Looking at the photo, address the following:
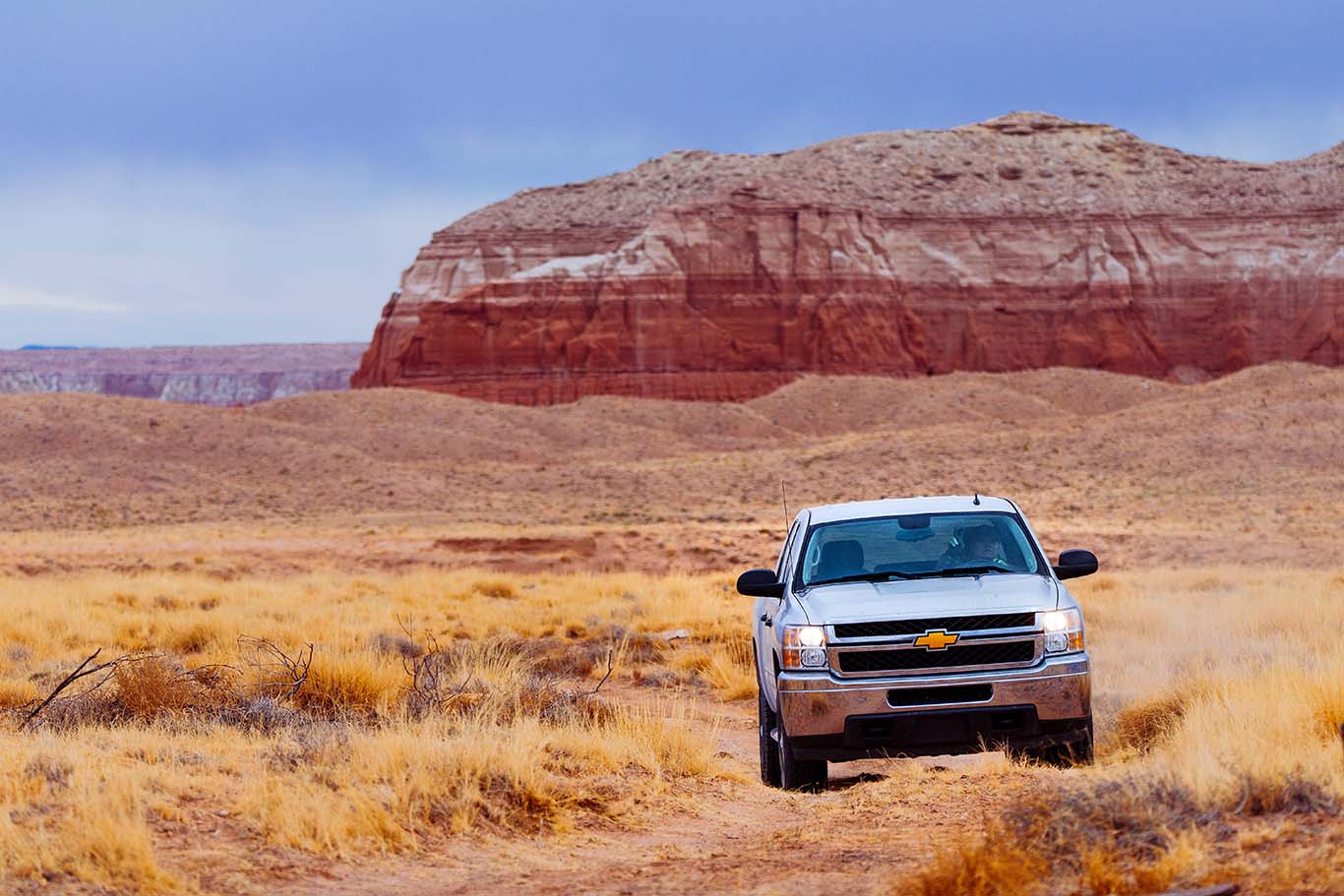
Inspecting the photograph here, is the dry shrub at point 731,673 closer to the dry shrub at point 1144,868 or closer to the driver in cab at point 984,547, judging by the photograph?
the driver in cab at point 984,547

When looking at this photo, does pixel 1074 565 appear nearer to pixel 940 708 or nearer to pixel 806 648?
pixel 940 708

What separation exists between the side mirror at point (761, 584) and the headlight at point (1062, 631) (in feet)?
5.52

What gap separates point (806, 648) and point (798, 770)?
82 cm

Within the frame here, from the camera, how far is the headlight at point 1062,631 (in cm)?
793

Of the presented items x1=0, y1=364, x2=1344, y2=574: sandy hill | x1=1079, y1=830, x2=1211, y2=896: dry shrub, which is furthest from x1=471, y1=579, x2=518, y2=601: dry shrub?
x1=1079, y1=830, x2=1211, y2=896: dry shrub

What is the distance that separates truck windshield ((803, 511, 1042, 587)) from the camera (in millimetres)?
8852

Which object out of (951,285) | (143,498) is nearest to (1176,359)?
(951,285)

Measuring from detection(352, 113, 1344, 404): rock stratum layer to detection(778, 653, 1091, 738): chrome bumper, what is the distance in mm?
84466

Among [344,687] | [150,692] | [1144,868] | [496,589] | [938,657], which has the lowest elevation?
[496,589]

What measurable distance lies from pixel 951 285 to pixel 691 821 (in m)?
92.6

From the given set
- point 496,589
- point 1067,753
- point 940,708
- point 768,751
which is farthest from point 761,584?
point 496,589

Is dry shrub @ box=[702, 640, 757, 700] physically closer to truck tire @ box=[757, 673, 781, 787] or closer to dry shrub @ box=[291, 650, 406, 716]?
dry shrub @ box=[291, 650, 406, 716]

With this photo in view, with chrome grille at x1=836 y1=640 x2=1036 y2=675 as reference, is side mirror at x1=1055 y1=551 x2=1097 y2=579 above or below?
above

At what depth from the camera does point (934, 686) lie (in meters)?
7.79
